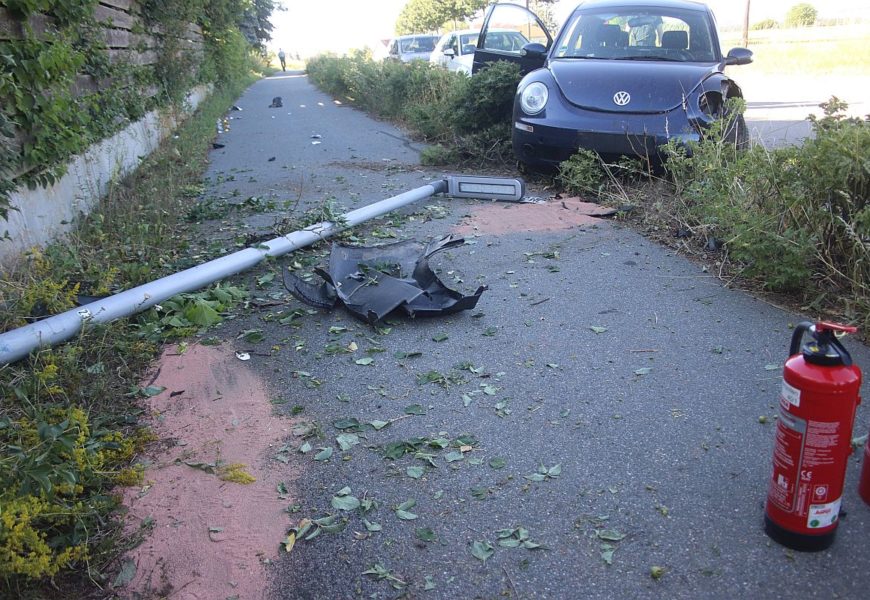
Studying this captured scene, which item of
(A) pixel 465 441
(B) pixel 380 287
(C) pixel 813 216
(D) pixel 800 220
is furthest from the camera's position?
(B) pixel 380 287

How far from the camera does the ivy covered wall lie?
4.60 m

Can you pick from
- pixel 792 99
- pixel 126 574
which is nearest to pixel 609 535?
pixel 126 574

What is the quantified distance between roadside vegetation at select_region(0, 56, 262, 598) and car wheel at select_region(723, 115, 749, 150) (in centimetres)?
476

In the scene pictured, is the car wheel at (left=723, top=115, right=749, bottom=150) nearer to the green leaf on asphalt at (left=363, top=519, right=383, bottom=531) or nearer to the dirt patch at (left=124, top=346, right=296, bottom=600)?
the dirt patch at (left=124, top=346, right=296, bottom=600)

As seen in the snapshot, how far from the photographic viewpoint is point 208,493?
2682 millimetres

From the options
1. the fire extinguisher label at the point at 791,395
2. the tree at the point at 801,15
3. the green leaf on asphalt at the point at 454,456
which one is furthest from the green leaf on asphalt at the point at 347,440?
the tree at the point at 801,15

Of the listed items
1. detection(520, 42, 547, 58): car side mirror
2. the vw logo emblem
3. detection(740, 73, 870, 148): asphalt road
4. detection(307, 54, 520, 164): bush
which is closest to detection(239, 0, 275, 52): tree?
detection(307, 54, 520, 164): bush

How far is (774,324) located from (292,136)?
10473 millimetres

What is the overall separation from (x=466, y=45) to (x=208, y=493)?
16792 mm

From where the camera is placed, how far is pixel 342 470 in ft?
9.24

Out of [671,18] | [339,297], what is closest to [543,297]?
[339,297]

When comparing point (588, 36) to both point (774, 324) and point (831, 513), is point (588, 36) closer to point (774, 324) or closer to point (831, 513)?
point (774, 324)

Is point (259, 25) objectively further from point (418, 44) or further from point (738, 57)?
point (738, 57)

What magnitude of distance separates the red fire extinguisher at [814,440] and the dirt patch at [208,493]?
5.58 ft
